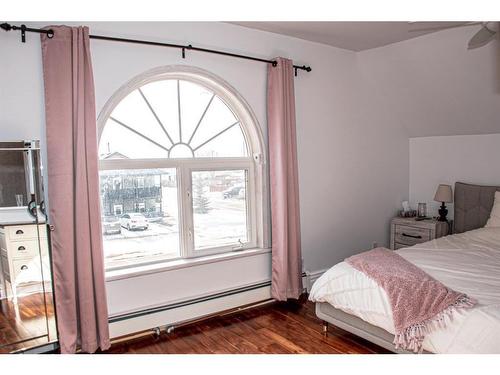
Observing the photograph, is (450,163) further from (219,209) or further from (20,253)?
(20,253)

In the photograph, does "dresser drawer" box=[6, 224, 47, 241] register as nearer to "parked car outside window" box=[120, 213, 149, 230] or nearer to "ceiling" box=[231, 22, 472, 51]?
"parked car outside window" box=[120, 213, 149, 230]

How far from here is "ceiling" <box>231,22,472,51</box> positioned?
326cm

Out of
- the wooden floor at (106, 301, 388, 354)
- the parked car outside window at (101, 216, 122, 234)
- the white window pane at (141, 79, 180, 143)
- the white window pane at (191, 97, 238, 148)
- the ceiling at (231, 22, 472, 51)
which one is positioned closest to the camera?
the wooden floor at (106, 301, 388, 354)

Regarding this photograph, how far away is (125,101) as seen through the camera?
3035 mm

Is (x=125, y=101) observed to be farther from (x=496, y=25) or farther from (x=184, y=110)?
(x=496, y=25)

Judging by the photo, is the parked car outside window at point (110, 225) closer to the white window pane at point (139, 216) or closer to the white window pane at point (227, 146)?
the white window pane at point (139, 216)

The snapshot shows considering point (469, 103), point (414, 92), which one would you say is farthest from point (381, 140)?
point (469, 103)

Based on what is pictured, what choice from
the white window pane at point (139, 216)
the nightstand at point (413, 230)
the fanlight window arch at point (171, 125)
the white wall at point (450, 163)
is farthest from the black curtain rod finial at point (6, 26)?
the white wall at point (450, 163)

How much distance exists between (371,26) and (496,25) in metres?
1.26

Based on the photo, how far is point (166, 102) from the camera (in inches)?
126

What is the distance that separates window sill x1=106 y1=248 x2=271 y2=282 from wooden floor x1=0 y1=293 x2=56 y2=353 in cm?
47

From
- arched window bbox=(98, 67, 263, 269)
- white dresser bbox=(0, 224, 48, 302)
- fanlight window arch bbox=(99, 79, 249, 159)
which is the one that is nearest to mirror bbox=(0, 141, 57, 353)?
white dresser bbox=(0, 224, 48, 302)

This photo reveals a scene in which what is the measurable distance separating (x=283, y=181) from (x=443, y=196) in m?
1.96

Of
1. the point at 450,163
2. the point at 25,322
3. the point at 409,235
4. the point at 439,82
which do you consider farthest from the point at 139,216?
the point at 450,163
